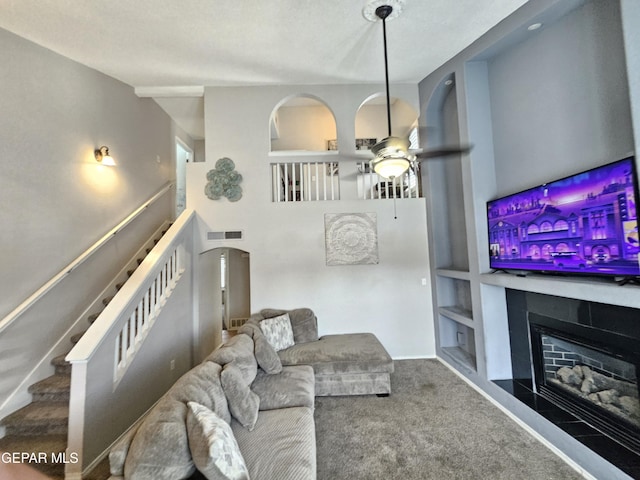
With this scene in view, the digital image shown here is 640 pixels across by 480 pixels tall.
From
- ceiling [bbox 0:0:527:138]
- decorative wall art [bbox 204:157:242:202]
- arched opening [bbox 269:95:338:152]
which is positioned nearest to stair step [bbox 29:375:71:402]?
decorative wall art [bbox 204:157:242:202]

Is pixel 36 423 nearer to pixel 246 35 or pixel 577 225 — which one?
pixel 246 35

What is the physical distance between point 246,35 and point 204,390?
3.73 m

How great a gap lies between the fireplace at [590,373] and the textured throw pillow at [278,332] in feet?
9.35

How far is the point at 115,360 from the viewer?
2443 mm

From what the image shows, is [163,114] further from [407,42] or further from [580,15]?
[580,15]

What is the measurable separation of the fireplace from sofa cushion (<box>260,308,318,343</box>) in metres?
2.61

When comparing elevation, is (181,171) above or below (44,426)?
above

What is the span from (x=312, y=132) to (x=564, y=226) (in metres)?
5.72

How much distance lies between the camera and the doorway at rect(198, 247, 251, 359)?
4523 mm

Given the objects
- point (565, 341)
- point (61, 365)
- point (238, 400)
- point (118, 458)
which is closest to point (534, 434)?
point (565, 341)

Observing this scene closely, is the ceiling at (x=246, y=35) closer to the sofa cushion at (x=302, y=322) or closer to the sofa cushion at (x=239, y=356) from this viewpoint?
the sofa cushion at (x=239, y=356)

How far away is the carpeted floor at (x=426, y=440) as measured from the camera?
6.85 feet

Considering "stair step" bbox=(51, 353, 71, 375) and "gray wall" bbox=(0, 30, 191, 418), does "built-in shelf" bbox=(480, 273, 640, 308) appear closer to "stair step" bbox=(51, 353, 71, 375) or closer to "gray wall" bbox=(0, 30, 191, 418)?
"stair step" bbox=(51, 353, 71, 375)

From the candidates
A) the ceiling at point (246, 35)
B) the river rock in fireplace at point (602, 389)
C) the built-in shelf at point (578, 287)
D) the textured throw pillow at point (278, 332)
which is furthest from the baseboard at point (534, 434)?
the ceiling at point (246, 35)
